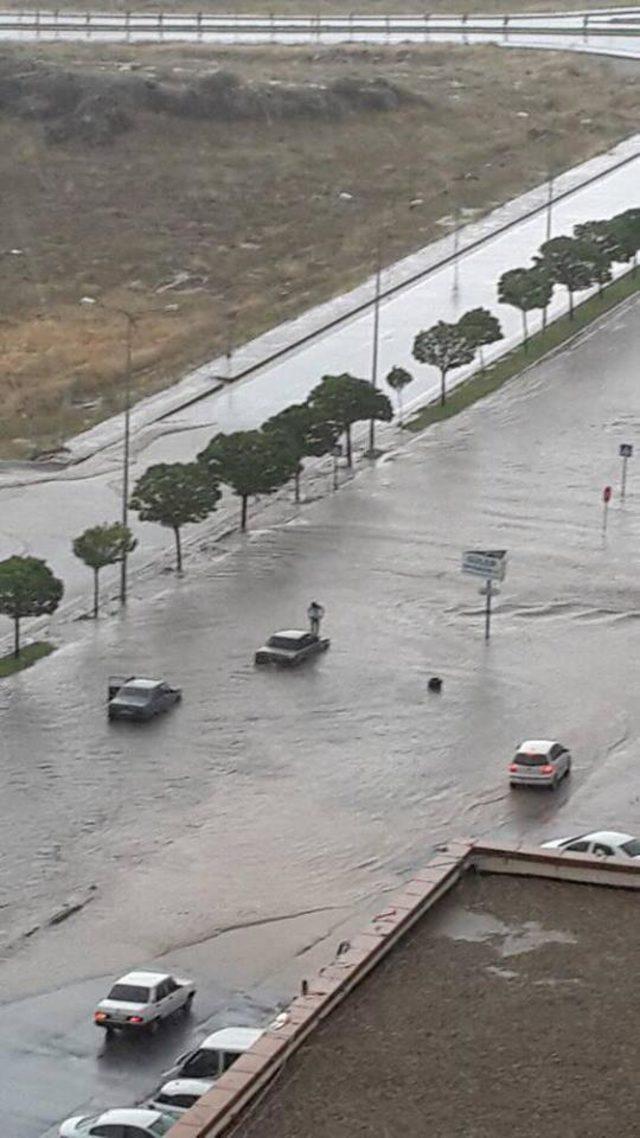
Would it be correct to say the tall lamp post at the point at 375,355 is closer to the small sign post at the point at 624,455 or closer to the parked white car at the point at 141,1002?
the small sign post at the point at 624,455

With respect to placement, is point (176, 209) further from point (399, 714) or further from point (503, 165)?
point (399, 714)

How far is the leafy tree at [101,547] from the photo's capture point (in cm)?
4525

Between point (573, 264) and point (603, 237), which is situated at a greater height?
point (603, 237)

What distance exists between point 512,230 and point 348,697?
4089cm

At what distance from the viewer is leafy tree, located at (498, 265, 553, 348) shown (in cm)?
6569

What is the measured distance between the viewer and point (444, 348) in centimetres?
6016

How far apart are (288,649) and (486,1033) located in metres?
24.4

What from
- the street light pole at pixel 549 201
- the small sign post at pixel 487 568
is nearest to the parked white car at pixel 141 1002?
the small sign post at pixel 487 568

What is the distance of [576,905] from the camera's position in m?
20.2

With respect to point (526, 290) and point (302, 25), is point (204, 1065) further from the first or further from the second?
point (302, 25)

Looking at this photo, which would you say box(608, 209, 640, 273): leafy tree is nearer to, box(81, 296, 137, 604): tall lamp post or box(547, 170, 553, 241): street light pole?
box(547, 170, 553, 241): street light pole

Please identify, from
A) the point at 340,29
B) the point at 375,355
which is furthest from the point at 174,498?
the point at 340,29

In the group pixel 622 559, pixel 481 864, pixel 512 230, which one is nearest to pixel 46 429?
pixel 622 559

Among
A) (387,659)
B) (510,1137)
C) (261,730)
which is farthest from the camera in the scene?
(387,659)
